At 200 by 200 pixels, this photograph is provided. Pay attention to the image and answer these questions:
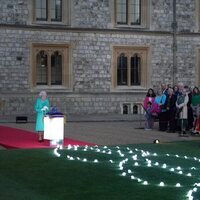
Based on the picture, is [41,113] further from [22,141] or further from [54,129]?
[54,129]

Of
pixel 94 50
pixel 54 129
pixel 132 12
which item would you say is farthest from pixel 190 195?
pixel 132 12

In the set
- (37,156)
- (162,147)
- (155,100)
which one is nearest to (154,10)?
(155,100)

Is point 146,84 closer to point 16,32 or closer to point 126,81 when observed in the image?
point 126,81

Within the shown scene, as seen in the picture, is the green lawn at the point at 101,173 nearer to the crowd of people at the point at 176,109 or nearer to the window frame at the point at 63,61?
the crowd of people at the point at 176,109

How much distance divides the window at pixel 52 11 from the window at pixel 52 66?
137 cm

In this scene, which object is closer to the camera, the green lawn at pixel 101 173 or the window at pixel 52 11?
the green lawn at pixel 101 173

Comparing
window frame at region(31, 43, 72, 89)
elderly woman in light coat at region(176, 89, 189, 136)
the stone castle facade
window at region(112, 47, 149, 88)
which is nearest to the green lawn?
elderly woman in light coat at region(176, 89, 189, 136)

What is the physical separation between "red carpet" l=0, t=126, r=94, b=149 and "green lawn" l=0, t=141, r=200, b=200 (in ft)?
3.68

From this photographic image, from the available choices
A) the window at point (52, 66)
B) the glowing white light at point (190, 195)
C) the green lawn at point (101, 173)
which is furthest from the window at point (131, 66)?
the glowing white light at point (190, 195)

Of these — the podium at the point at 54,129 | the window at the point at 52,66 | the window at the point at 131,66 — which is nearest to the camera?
the podium at the point at 54,129

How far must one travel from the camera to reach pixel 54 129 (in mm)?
15398

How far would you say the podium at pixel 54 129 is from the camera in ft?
50.5

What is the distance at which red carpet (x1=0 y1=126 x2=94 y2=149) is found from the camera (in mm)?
15277

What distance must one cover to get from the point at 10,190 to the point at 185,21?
2471cm
